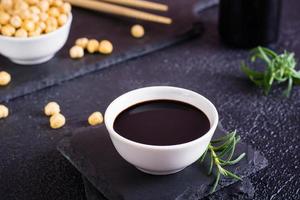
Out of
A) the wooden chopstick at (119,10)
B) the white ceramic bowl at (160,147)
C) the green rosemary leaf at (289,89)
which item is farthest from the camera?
the wooden chopstick at (119,10)

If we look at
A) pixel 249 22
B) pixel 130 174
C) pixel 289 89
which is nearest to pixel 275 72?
pixel 289 89

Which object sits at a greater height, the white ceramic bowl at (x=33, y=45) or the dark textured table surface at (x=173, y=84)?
the white ceramic bowl at (x=33, y=45)

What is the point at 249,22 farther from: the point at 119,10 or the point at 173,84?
the point at 119,10

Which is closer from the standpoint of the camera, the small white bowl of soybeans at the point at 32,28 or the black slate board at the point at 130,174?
the black slate board at the point at 130,174

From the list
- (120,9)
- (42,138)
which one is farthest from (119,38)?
(42,138)

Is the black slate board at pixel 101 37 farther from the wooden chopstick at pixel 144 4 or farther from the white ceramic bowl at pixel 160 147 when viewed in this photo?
the white ceramic bowl at pixel 160 147

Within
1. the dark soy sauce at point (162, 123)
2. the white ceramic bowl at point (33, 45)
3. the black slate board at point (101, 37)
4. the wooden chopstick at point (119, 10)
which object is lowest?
the black slate board at point (101, 37)

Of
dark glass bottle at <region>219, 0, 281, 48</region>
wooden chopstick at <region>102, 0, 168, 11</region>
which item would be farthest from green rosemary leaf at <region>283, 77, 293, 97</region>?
wooden chopstick at <region>102, 0, 168, 11</region>

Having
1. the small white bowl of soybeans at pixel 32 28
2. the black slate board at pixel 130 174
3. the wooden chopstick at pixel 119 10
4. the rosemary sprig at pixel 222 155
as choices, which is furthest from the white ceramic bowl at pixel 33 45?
the rosemary sprig at pixel 222 155
